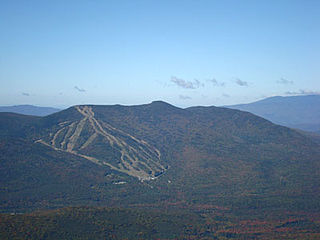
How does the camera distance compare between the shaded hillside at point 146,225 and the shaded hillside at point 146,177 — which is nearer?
the shaded hillside at point 146,225

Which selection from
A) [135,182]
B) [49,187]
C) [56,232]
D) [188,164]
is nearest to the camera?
[56,232]

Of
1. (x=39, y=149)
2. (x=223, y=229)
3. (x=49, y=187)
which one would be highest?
(x=39, y=149)

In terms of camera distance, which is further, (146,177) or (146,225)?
(146,177)

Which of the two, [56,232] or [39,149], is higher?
[39,149]

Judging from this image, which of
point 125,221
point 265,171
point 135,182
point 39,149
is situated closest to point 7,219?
point 125,221

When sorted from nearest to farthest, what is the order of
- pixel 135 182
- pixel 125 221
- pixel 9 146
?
pixel 125 221, pixel 135 182, pixel 9 146

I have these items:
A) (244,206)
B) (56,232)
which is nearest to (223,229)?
(244,206)

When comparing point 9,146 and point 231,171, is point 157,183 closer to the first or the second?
point 231,171

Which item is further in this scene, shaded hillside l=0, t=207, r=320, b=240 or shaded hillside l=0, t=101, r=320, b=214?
shaded hillside l=0, t=101, r=320, b=214

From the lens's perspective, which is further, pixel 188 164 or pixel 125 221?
pixel 188 164

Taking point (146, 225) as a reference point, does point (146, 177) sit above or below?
above
